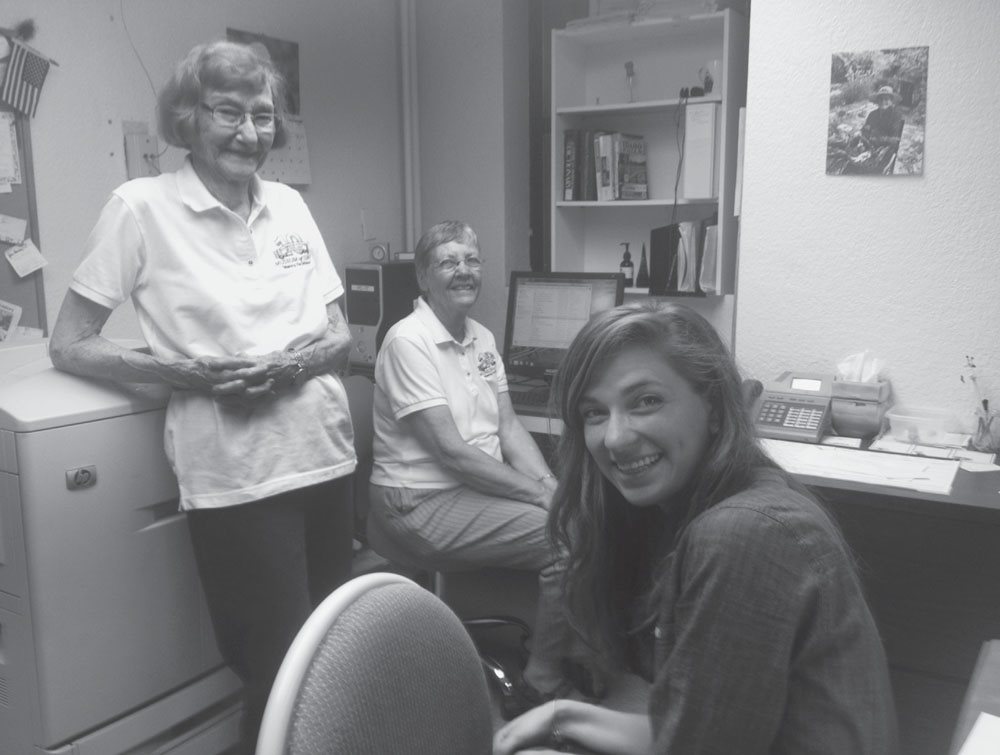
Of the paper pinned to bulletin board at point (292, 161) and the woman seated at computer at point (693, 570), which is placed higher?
the paper pinned to bulletin board at point (292, 161)

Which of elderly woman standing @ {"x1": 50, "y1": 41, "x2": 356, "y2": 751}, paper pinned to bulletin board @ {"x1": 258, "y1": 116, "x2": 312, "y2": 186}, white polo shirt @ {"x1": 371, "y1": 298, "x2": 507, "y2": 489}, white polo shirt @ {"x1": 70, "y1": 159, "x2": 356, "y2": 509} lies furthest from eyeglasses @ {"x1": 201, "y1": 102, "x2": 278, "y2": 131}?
paper pinned to bulletin board @ {"x1": 258, "y1": 116, "x2": 312, "y2": 186}

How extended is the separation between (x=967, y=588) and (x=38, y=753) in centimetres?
196

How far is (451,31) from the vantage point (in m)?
3.63

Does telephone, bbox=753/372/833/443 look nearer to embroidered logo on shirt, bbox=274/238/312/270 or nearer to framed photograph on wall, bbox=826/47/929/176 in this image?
framed photograph on wall, bbox=826/47/929/176

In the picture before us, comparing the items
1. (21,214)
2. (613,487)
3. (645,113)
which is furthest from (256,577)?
(645,113)

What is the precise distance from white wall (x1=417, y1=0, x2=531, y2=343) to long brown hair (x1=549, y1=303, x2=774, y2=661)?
2533 mm

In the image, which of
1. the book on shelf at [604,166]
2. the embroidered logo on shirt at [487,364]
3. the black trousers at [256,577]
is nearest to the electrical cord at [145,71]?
the embroidered logo on shirt at [487,364]

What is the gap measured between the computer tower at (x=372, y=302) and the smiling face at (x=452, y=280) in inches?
28.6

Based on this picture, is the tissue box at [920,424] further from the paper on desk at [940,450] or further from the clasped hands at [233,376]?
the clasped hands at [233,376]

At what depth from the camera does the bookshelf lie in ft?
10.5

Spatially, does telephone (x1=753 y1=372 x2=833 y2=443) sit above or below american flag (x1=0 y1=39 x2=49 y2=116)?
below

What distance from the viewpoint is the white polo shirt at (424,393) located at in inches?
88.1

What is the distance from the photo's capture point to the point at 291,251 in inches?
72.0

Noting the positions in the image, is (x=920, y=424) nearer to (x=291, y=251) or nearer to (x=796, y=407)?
(x=796, y=407)
